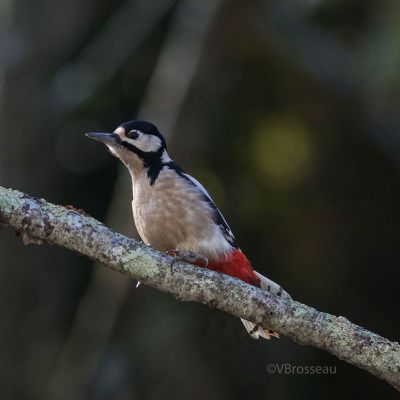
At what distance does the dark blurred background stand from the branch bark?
289 centimetres

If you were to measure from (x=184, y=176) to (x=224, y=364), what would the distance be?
224 cm


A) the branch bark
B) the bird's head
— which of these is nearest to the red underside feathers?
the bird's head

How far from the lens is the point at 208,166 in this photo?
7.62 meters

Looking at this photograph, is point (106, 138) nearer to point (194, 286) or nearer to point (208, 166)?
point (194, 286)

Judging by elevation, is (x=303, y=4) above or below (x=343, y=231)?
above

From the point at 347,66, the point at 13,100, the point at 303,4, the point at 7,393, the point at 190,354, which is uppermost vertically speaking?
the point at 303,4

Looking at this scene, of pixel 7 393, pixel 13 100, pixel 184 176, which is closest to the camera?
pixel 184 176

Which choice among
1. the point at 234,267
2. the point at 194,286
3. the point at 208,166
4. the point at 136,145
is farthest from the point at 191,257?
the point at 208,166

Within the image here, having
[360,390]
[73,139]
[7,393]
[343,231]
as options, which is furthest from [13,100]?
[360,390]

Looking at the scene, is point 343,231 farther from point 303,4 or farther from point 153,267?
point 153,267

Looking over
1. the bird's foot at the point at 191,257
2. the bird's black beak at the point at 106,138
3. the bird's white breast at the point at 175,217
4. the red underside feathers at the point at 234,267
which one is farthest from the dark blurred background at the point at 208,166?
the bird's foot at the point at 191,257

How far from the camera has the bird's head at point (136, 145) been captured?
17.7 feet

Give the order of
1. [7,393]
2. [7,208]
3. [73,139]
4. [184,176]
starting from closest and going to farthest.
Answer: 1. [7,208]
2. [184,176]
3. [7,393]
4. [73,139]

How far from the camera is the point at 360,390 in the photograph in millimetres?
7480
